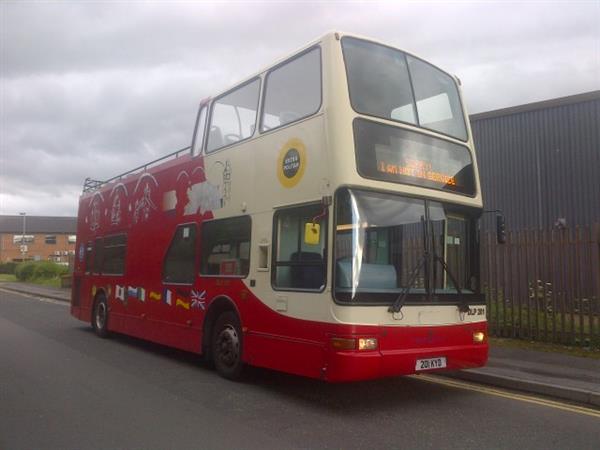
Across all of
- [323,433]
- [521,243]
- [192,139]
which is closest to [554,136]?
[521,243]

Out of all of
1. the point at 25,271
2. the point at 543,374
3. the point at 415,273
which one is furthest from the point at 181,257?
the point at 25,271

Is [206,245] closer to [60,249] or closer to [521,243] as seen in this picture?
[521,243]

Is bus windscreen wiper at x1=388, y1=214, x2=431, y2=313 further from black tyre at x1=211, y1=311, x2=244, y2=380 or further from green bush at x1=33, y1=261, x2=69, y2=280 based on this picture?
green bush at x1=33, y1=261, x2=69, y2=280

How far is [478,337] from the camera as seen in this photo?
693 cm

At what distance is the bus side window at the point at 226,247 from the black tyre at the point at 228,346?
646 mm

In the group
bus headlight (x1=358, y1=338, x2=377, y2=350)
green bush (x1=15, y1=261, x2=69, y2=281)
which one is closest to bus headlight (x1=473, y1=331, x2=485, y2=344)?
bus headlight (x1=358, y1=338, x2=377, y2=350)

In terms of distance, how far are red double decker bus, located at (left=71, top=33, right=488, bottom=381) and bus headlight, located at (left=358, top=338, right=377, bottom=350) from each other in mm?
10

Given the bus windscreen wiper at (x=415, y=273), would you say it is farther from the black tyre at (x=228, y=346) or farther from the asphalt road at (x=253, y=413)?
the black tyre at (x=228, y=346)

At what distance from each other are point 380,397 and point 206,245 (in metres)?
3.37

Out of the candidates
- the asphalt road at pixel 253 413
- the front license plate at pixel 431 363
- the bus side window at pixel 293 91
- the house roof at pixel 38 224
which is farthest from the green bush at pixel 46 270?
the house roof at pixel 38 224

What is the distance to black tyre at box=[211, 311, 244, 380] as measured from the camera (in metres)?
7.56

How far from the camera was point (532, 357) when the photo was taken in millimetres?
8992

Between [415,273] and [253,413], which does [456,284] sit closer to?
[415,273]

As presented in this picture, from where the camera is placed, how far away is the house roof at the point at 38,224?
92.1 metres
